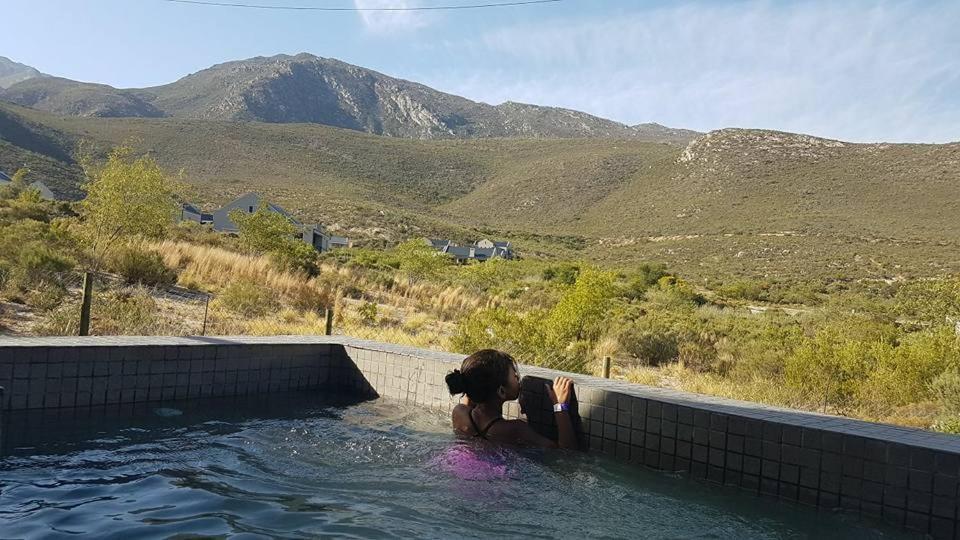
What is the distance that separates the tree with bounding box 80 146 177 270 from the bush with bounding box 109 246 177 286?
1144 mm

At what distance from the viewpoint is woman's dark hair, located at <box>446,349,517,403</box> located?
18.8ft

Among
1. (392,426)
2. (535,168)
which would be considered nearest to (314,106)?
(535,168)

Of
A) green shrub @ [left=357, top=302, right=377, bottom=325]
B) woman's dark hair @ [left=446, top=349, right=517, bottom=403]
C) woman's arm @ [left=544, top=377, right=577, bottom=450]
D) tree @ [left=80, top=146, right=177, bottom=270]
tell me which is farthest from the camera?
tree @ [left=80, top=146, right=177, bottom=270]

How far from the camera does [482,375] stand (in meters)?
5.74

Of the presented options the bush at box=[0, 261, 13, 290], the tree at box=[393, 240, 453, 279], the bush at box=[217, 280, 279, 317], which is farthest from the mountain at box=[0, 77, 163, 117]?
the bush at box=[0, 261, 13, 290]

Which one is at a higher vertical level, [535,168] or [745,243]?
[535,168]

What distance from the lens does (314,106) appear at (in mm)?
182750

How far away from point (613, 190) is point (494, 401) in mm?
74466

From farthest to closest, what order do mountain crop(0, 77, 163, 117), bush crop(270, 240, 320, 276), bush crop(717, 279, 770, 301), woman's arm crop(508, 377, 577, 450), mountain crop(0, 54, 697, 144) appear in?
mountain crop(0, 54, 697, 144), mountain crop(0, 77, 163, 117), bush crop(717, 279, 770, 301), bush crop(270, 240, 320, 276), woman's arm crop(508, 377, 577, 450)

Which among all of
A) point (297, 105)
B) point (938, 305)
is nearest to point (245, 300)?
point (938, 305)

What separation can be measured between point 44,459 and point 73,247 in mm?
14106

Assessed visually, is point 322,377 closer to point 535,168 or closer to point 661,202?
point 661,202

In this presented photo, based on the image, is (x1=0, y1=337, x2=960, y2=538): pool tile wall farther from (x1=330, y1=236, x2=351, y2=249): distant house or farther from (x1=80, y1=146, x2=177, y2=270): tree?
(x1=330, y1=236, x2=351, y2=249): distant house

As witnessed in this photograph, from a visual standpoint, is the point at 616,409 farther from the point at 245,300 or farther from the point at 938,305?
the point at 245,300
